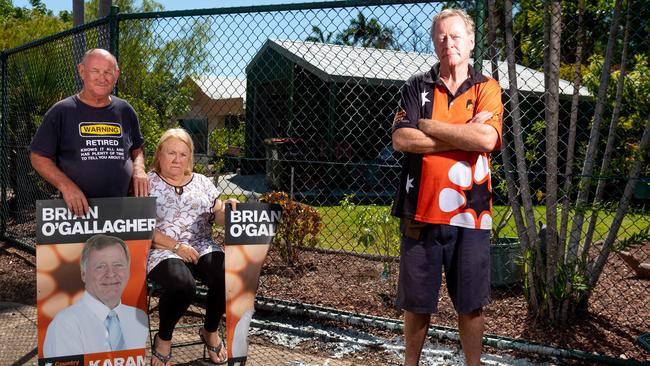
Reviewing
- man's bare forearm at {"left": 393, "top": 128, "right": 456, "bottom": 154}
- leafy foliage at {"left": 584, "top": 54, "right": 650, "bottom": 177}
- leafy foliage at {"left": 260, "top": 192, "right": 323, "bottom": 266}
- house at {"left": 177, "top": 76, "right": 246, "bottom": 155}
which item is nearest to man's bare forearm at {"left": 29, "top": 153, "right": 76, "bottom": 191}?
man's bare forearm at {"left": 393, "top": 128, "right": 456, "bottom": 154}

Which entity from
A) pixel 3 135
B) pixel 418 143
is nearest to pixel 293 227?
pixel 418 143

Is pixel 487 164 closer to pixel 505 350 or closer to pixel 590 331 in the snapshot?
pixel 505 350

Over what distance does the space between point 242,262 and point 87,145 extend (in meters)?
1.04

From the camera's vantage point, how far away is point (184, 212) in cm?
371

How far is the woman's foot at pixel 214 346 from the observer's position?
150 inches

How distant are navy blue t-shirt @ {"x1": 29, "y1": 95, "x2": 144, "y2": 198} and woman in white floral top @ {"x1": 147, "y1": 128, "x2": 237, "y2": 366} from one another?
0.75 ft

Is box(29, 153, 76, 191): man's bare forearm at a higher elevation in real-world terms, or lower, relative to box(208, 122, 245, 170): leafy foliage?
lower

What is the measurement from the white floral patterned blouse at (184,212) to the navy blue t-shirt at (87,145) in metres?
0.21

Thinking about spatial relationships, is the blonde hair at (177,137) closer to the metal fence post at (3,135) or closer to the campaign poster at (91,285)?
the campaign poster at (91,285)

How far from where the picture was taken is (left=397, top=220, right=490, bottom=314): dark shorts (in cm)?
306

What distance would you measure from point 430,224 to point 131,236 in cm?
151

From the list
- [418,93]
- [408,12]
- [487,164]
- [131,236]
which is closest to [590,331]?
[487,164]

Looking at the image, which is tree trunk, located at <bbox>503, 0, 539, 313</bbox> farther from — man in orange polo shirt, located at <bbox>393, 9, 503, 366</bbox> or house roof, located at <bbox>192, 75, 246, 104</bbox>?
house roof, located at <bbox>192, 75, 246, 104</bbox>

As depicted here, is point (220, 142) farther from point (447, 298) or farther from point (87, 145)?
point (87, 145)
